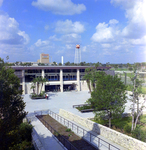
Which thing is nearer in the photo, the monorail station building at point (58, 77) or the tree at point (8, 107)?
the tree at point (8, 107)

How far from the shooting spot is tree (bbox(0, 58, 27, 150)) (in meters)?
5.94

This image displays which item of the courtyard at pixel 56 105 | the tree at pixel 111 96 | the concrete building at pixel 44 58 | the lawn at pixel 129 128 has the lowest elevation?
the courtyard at pixel 56 105

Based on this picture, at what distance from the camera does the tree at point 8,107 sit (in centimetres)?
594

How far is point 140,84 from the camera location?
14438 millimetres

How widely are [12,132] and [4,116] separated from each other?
0.71 metres

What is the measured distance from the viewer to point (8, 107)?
20.7ft

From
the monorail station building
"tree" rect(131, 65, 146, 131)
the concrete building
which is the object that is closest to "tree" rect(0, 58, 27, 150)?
"tree" rect(131, 65, 146, 131)

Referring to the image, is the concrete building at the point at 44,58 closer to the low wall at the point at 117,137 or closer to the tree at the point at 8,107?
the low wall at the point at 117,137

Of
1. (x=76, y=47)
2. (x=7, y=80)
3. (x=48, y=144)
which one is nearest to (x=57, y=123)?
(x=48, y=144)

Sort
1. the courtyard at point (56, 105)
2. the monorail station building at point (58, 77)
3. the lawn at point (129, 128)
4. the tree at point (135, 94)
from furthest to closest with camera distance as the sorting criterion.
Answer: the monorail station building at point (58, 77), the courtyard at point (56, 105), the tree at point (135, 94), the lawn at point (129, 128)

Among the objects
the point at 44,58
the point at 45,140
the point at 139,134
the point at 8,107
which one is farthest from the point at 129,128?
the point at 44,58

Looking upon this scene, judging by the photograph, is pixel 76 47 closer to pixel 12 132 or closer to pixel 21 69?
pixel 21 69

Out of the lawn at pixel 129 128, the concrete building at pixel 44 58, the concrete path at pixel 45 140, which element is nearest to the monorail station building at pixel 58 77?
the lawn at pixel 129 128

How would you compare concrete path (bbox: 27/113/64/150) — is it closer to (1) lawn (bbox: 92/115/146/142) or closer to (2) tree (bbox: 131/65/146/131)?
(1) lawn (bbox: 92/115/146/142)
